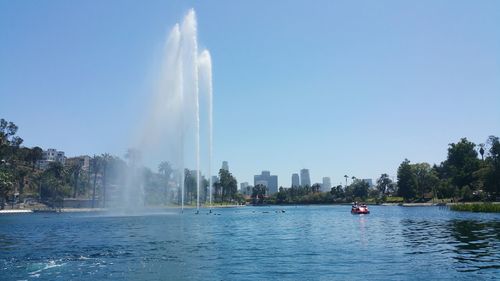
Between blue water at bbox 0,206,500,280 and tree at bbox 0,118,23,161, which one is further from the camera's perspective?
tree at bbox 0,118,23,161

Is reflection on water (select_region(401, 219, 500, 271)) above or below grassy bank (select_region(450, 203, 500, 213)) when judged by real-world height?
below

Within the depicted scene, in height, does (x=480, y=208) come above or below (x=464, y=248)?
above

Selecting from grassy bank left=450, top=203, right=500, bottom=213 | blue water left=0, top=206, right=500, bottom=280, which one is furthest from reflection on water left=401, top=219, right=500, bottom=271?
grassy bank left=450, top=203, right=500, bottom=213

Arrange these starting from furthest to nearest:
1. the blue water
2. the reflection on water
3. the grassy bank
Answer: the grassy bank < the reflection on water < the blue water

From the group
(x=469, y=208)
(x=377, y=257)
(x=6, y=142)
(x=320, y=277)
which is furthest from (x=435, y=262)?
(x=6, y=142)

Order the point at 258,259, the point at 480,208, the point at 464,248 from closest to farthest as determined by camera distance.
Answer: the point at 258,259 → the point at 464,248 → the point at 480,208

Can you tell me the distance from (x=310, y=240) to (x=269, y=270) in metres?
21.4

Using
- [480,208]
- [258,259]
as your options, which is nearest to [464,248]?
[258,259]

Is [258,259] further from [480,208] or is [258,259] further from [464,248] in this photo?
[480,208]

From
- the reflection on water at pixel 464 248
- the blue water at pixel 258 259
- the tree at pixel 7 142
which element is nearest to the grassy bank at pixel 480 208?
the reflection on water at pixel 464 248

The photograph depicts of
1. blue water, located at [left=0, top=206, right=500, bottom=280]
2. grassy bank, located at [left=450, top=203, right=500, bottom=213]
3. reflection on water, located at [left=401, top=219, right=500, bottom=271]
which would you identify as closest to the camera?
blue water, located at [left=0, top=206, right=500, bottom=280]

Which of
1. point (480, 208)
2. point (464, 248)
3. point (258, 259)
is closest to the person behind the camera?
point (258, 259)

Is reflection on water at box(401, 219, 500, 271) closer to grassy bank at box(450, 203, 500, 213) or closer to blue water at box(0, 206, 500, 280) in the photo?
blue water at box(0, 206, 500, 280)

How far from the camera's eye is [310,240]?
165ft
